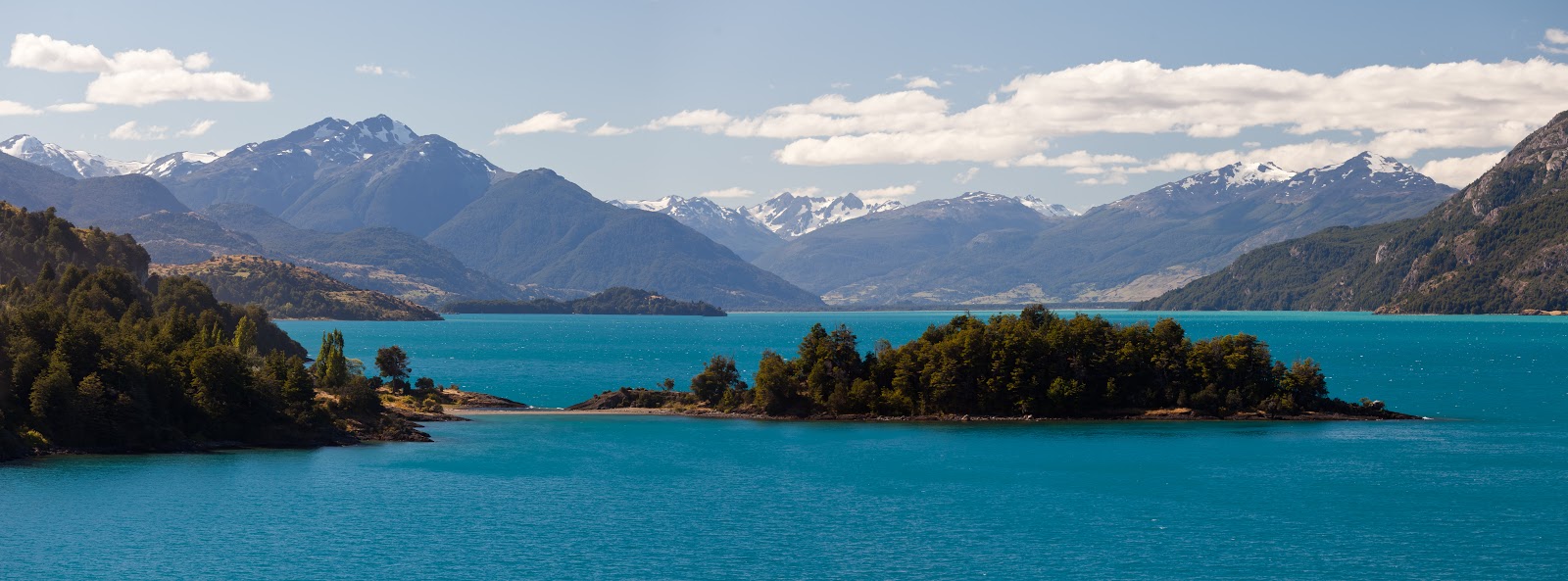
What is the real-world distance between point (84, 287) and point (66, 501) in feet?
324

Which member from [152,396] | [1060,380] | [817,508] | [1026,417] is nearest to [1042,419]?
[1026,417]

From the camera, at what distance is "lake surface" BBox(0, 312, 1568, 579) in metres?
84.4

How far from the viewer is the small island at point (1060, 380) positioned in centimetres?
16325

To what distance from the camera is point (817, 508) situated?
342 feet

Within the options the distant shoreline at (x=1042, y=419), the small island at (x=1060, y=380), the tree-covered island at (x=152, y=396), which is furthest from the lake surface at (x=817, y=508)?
the small island at (x=1060, y=380)

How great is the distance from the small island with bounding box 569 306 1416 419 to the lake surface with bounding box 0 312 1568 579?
1390cm

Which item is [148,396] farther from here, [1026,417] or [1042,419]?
[1042,419]

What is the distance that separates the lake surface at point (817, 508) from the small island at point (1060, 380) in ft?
45.6

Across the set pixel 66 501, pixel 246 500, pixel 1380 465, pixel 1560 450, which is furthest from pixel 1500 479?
pixel 66 501

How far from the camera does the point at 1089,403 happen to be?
165000 millimetres

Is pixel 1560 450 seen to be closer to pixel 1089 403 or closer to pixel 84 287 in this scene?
pixel 1089 403

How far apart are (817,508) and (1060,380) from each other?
214 feet

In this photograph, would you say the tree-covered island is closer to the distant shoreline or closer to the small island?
the distant shoreline

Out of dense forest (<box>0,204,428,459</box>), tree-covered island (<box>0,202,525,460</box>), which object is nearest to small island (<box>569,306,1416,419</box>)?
tree-covered island (<box>0,202,525,460</box>)
